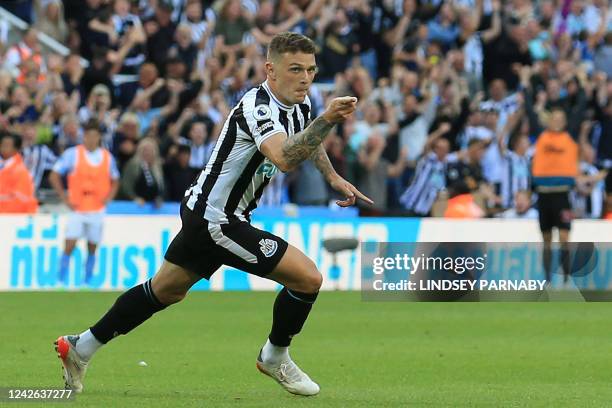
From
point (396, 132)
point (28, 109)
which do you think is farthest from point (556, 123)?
point (28, 109)

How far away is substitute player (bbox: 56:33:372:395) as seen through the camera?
8.15 metres

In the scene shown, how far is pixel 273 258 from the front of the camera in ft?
27.1

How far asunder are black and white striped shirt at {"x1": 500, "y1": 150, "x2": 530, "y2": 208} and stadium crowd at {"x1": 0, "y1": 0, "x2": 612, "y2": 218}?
0.07 feet

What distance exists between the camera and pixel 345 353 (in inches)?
443

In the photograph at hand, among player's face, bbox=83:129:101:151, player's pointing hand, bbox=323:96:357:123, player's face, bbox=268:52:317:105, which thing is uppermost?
player's face, bbox=268:52:317:105

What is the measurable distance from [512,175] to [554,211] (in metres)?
3.57

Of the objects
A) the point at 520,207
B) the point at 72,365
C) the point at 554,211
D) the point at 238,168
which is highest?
the point at 238,168

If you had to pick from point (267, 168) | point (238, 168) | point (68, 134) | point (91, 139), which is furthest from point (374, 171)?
point (238, 168)

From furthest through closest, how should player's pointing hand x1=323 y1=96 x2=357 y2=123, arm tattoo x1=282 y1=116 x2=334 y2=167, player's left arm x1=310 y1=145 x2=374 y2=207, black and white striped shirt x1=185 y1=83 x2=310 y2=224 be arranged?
player's left arm x1=310 y1=145 x2=374 y2=207
black and white striped shirt x1=185 y1=83 x2=310 y2=224
arm tattoo x1=282 y1=116 x2=334 y2=167
player's pointing hand x1=323 y1=96 x2=357 y2=123

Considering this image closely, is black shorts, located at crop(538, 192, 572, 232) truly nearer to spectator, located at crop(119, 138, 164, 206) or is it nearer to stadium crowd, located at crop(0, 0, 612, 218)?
stadium crowd, located at crop(0, 0, 612, 218)

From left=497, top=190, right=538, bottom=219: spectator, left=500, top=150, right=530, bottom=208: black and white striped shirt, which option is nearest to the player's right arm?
left=497, top=190, right=538, bottom=219: spectator

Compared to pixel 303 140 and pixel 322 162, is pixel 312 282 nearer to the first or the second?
pixel 322 162

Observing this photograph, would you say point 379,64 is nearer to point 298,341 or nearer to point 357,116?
point 357,116

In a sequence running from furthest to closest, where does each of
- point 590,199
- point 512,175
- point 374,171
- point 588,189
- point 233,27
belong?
point 233,27, point 590,199, point 588,189, point 512,175, point 374,171
